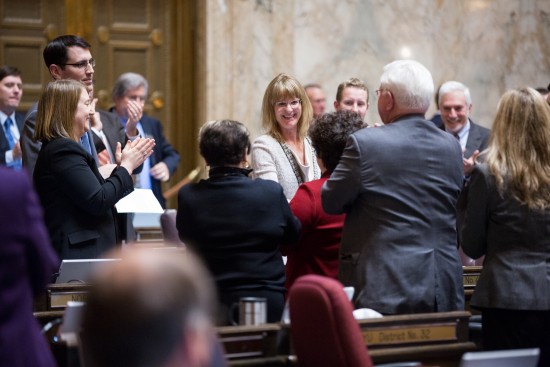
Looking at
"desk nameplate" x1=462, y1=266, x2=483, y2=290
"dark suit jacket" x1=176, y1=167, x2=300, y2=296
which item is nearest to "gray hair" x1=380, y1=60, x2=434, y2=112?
"dark suit jacket" x1=176, y1=167, x2=300, y2=296

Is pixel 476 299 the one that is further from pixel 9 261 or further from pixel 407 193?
pixel 9 261

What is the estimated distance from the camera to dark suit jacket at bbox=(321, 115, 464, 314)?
4.43 meters

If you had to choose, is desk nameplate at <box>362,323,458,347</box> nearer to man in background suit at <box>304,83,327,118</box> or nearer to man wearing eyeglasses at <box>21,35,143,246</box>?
man wearing eyeglasses at <box>21,35,143,246</box>

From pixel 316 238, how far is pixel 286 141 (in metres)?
1.31

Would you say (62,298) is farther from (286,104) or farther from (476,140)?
(476,140)

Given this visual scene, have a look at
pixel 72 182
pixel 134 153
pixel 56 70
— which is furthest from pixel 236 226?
pixel 56 70

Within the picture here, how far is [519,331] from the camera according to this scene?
4.48 m

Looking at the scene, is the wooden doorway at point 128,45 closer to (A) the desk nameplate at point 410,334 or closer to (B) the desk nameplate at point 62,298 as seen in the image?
(B) the desk nameplate at point 62,298

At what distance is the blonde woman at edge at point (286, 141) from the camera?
5.80 m

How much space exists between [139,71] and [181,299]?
315 inches

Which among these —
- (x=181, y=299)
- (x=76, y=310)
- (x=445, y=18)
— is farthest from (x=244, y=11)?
(x=181, y=299)

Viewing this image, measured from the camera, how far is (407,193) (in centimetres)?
446

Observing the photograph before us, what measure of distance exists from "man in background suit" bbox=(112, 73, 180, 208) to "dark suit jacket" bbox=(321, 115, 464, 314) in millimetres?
3772

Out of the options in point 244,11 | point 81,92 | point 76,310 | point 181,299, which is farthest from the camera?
point 244,11
